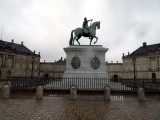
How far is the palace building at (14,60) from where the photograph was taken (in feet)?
215

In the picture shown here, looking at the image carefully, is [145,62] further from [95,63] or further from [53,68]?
[95,63]

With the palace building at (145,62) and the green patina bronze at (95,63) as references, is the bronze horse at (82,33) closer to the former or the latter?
the green patina bronze at (95,63)

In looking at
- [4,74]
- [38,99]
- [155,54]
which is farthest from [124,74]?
[38,99]

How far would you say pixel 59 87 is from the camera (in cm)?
1772

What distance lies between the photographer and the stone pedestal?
1988cm

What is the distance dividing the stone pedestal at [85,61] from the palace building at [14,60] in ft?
141

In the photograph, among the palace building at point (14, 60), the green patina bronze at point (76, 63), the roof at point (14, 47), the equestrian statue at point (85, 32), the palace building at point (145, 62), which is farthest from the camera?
the roof at point (14, 47)

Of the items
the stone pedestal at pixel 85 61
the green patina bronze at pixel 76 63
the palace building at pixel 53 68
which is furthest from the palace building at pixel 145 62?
the green patina bronze at pixel 76 63

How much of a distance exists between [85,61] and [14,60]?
186 feet

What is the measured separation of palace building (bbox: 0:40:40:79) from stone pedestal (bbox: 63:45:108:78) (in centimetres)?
4304

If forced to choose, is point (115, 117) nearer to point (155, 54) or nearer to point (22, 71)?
point (155, 54)

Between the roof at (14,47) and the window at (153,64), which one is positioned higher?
the roof at (14,47)

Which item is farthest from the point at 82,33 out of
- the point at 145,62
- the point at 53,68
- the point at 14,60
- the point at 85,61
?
the point at 53,68

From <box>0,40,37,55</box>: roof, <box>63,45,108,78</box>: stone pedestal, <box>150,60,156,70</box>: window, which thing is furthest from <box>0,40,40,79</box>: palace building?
<box>150,60,156,70</box>: window
